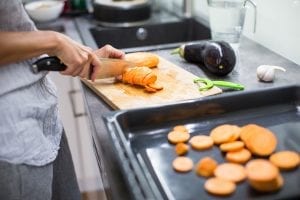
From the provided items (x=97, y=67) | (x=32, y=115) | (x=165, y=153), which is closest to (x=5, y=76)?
(x=32, y=115)

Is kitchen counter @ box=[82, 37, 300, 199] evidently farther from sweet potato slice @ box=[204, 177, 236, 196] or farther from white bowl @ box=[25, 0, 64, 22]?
white bowl @ box=[25, 0, 64, 22]

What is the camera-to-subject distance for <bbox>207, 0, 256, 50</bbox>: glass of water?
119 cm

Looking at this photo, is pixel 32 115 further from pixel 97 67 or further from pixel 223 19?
pixel 223 19

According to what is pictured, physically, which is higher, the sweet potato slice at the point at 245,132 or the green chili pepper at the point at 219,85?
the sweet potato slice at the point at 245,132

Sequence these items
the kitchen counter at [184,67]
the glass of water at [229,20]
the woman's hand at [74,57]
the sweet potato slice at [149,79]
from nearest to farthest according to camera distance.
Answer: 1. the kitchen counter at [184,67]
2. the woman's hand at [74,57]
3. the sweet potato slice at [149,79]
4. the glass of water at [229,20]

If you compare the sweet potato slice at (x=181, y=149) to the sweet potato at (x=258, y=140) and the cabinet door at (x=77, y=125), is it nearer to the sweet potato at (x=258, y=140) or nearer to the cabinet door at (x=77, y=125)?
the sweet potato at (x=258, y=140)

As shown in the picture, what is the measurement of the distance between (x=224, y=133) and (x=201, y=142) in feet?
0.14

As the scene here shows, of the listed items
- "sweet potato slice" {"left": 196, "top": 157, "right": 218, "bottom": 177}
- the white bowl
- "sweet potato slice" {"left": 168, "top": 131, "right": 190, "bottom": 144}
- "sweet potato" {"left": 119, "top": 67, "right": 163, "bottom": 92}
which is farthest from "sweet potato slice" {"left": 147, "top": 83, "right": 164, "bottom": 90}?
the white bowl

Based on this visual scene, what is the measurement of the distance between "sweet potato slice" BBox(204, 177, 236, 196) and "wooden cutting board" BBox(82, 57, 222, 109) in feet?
0.86

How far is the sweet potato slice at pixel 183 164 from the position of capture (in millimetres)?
580

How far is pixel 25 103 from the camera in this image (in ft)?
2.40

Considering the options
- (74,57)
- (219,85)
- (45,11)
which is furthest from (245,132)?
(45,11)

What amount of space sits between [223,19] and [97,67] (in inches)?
21.4

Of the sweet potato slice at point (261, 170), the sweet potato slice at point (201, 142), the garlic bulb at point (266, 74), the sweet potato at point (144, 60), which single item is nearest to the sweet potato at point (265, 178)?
the sweet potato slice at point (261, 170)
